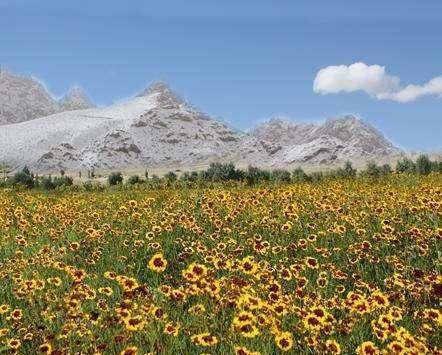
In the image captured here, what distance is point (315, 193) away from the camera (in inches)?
588

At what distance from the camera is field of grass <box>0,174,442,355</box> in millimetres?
5434

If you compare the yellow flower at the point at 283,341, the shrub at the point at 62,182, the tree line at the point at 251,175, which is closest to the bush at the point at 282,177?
the tree line at the point at 251,175

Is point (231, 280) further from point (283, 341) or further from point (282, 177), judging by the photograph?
point (282, 177)

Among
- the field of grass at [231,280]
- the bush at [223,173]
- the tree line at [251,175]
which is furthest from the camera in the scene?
the bush at [223,173]

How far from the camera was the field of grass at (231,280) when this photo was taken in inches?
214

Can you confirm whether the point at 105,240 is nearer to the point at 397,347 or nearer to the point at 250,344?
the point at 250,344

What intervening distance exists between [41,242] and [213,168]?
30970mm


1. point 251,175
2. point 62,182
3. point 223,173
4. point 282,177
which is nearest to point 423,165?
point 282,177

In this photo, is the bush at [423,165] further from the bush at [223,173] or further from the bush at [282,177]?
the bush at [223,173]

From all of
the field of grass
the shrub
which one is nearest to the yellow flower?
the field of grass

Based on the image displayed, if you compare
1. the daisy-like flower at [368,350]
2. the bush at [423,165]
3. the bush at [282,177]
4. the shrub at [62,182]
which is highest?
the bush at [423,165]

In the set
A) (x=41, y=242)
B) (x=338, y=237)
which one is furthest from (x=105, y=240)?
(x=338, y=237)

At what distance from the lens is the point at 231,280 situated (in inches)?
237

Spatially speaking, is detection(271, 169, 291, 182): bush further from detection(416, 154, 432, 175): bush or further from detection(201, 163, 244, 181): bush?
detection(416, 154, 432, 175): bush
